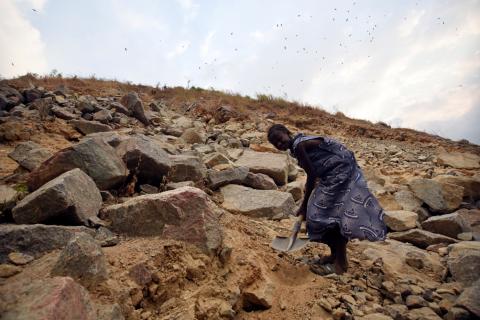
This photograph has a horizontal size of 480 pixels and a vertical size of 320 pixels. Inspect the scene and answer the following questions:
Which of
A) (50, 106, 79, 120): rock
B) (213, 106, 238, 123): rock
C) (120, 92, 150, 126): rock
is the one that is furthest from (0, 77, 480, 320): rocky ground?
(213, 106, 238, 123): rock

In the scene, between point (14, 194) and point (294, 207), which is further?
point (294, 207)

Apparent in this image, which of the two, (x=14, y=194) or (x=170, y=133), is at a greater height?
(x=170, y=133)

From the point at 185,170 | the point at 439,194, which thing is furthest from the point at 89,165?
the point at 439,194

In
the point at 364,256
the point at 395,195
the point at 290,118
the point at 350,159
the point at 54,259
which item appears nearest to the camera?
the point at 54,259

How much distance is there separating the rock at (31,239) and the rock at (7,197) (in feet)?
1.86

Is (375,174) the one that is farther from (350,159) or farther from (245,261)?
(245,261)

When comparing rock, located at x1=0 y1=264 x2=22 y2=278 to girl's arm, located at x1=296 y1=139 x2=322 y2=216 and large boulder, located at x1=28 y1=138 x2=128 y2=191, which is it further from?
girl's arm, located at x1=296 y1=139 x2=322 y2=216

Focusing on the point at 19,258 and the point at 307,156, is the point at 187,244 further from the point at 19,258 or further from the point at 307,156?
the point at 307,156

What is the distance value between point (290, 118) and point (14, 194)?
28.3ft

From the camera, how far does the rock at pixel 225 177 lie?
4.38m

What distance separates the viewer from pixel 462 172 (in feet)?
24.0

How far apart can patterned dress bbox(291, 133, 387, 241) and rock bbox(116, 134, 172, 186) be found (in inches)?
60.9

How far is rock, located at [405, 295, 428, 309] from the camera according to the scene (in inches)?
95.9

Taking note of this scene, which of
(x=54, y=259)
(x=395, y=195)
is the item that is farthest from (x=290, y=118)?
(x=54, y=259)
